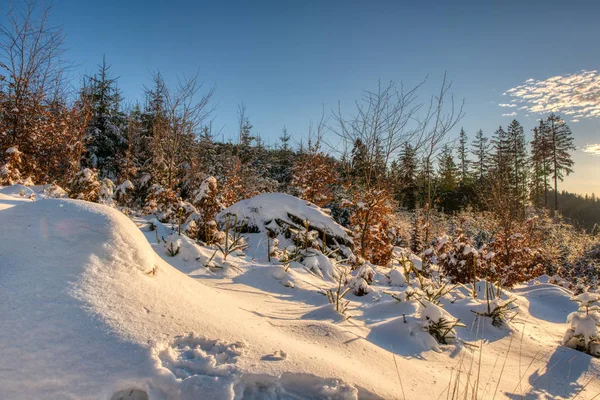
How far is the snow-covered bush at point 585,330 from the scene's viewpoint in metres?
2.57

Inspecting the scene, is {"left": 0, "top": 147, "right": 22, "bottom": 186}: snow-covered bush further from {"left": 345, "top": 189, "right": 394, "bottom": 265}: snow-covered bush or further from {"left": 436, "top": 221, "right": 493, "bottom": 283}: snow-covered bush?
{"left": 436, "top": 221, "right": 493, "bottom": 283}: snow-covered bush

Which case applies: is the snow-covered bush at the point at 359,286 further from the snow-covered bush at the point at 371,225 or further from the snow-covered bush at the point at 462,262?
the snow-covered bush at the point at 462,262

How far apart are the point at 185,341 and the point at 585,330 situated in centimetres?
326

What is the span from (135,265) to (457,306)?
3.22m

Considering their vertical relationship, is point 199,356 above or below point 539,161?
below

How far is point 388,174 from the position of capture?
6336mm

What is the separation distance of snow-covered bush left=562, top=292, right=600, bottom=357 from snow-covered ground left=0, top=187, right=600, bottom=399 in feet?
0.39

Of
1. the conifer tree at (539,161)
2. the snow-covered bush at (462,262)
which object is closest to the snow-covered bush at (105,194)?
the snow-covered bush at (462,262)

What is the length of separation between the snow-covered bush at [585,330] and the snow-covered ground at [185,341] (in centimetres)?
12

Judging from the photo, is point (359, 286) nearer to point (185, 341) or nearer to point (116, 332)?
point (185, 341)

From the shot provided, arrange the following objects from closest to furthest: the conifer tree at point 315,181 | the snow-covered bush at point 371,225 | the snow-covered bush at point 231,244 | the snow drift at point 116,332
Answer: the snow drift at point 116,332 → the snow-covered bush at point 231,244 → the snow-covered bush at point 371,225 → the conifer tree at point 315,181

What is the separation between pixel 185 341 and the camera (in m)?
1.43

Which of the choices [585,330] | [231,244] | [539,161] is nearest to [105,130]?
[231,244]

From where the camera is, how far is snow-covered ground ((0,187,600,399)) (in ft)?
3.79
